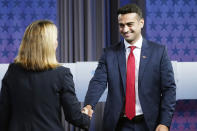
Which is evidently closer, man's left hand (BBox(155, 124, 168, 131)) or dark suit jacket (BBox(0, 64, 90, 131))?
dark suit jacket (BBox(0, 64, 90, 131))

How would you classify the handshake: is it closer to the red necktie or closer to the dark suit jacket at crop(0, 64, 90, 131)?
the red necktie

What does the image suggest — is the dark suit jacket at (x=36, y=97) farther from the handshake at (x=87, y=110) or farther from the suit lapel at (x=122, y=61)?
the suit lapel at (x=122, y=61)

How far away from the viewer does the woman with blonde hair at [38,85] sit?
1.72 m

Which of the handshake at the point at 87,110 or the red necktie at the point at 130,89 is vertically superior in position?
the red necktie at the point at 130,89

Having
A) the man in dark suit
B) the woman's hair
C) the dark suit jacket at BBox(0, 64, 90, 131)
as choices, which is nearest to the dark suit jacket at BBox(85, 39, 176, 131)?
the man in dark suit

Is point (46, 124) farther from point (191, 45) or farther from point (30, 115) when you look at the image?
point (191, 45)

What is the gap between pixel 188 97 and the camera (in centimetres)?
398

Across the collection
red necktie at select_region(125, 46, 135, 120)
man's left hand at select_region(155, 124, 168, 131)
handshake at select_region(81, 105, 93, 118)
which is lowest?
man's left hand at select_region(155, 124, 168, 131)

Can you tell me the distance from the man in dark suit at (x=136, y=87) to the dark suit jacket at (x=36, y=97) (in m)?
0.66

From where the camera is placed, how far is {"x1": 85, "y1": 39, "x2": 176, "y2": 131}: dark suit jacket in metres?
2.34

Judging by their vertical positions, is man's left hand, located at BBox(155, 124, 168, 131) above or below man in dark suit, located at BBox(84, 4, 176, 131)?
below

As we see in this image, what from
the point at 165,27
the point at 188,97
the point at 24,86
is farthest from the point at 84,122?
the point at 165,27

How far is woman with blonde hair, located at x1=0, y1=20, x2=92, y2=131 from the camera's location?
1.72 metres

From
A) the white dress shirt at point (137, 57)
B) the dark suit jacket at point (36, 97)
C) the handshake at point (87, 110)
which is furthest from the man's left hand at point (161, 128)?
the dark suit jacket at point (36, 97)
